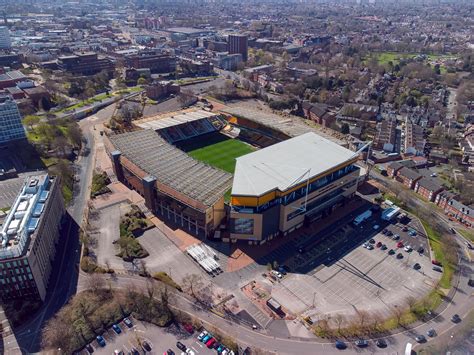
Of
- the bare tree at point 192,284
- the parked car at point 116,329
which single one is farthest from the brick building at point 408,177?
the parked car at point 116,329

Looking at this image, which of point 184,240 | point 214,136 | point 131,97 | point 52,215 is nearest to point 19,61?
point 131,97

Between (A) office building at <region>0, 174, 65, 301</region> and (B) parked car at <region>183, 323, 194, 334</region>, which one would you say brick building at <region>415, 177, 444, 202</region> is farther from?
(A) office building at <region>0, 174, 65, 301</region>

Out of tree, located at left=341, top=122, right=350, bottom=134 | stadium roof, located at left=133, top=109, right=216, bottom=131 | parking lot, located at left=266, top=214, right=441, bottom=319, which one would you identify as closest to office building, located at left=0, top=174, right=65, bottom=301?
parking lot, located at left=266, top=214, right=441, bottom=319

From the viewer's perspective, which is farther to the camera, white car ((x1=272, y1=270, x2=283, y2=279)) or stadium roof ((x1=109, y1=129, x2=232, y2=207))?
stadium roof ((x1=109, y1=129, x2=232, y2=207))

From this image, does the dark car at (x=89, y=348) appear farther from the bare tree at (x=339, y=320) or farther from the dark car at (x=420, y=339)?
the dark car at (x=420, y=339)

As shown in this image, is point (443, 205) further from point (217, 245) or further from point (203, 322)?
point (203, 322)

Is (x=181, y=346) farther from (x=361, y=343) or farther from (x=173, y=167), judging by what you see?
(x=173, y=167)
